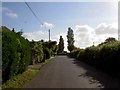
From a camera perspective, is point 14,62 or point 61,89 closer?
point 61,89

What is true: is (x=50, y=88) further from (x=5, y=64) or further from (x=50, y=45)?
(x=50, y=45)

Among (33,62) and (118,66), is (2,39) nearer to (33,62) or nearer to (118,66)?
(118,66)

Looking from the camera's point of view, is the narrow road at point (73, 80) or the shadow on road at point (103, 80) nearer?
the shadow on road at point (103, 80)

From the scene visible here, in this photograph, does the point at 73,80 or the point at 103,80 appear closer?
the point at 103,80

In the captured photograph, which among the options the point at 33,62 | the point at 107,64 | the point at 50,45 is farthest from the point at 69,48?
the point at 107,64

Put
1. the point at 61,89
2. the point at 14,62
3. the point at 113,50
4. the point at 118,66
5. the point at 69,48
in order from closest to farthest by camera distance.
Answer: the point at 61,89
the point at 14,62
the point at 118,66
the point at 113,50
the point at 69,48

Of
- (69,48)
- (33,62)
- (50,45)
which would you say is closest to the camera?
(33,62)

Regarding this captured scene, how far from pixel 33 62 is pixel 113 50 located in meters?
17.0

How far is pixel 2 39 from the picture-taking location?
12352 millimetres

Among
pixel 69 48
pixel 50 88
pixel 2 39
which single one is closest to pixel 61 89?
pixel 50 88

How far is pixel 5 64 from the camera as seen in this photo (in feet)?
40.9

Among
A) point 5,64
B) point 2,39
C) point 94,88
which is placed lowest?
point 94,88

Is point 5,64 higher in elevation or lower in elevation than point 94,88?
higher

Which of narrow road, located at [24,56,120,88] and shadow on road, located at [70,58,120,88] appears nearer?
shadow on road, located at [70,58,120,88]
